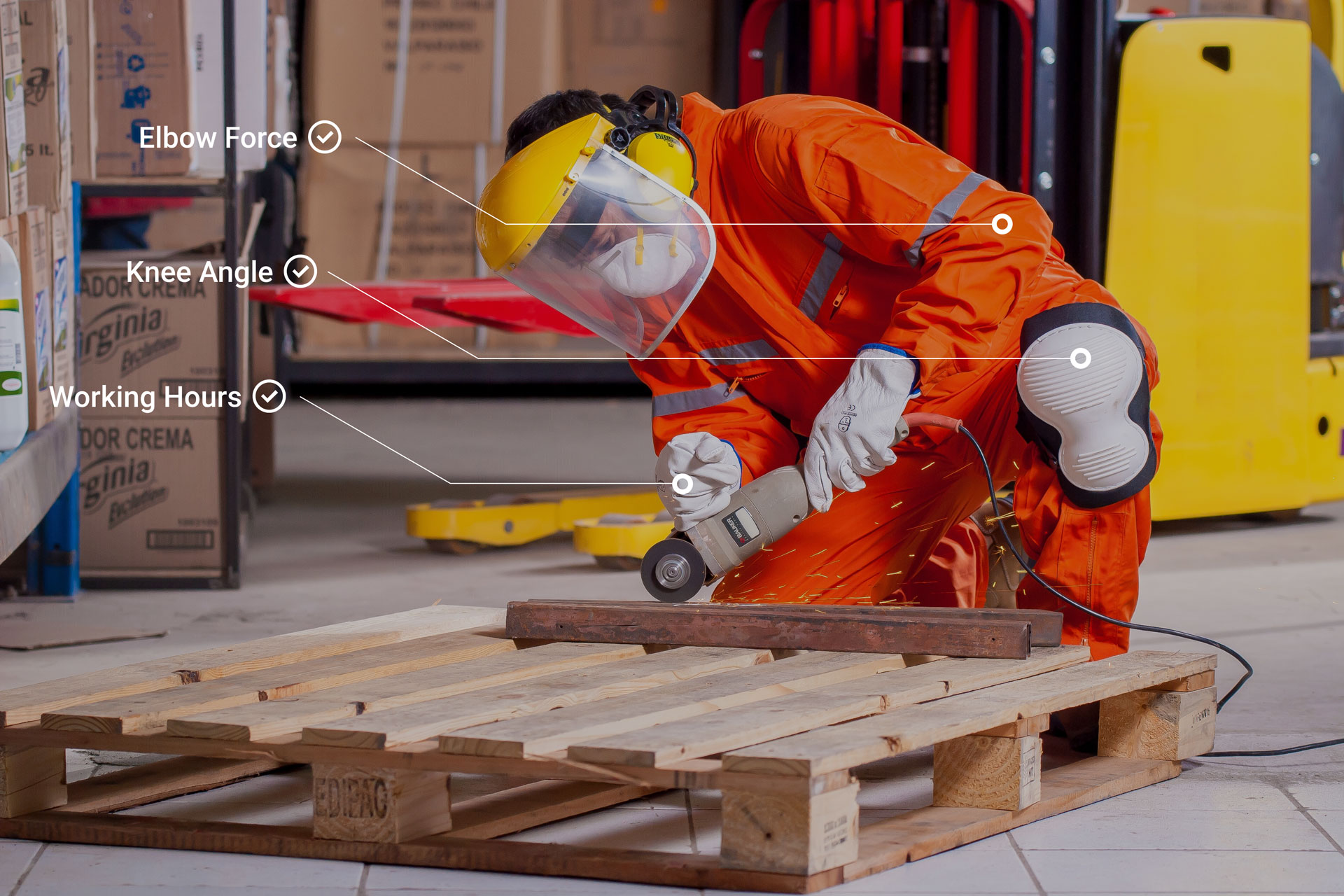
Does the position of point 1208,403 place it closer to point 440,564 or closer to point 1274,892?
point 440,564

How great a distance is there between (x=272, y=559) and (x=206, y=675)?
2613 millimetres

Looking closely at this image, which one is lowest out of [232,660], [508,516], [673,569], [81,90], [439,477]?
[439,477]

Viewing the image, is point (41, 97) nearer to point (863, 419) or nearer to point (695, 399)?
point (695, 399)

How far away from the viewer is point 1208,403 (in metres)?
5.46

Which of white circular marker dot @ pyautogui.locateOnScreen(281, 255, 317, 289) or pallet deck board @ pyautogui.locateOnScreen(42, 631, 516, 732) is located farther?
white circular marker dot @ pyautogui.locateOnScreen(281, 255, 317, 289)

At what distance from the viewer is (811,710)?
2.29 m

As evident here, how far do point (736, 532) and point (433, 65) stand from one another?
18.9 feet

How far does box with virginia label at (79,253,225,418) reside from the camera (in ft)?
15.3

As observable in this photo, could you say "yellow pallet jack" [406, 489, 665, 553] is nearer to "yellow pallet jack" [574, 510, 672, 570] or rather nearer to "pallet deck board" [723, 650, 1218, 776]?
"yellow pallet jack" [574, 510, 672, 570]

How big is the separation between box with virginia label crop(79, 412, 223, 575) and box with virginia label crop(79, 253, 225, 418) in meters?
0.06

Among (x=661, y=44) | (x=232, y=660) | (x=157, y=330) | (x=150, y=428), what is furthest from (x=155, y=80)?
(x=661, y=44)

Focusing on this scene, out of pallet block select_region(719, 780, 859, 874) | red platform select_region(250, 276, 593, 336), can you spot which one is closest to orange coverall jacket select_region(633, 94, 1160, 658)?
pallet block select_region(719, 780, 859, 874)

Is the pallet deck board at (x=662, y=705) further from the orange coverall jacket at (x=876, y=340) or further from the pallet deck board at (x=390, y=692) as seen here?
the orange coverall jacket at (x=876, y=340)

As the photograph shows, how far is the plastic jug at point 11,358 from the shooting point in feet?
10.6
